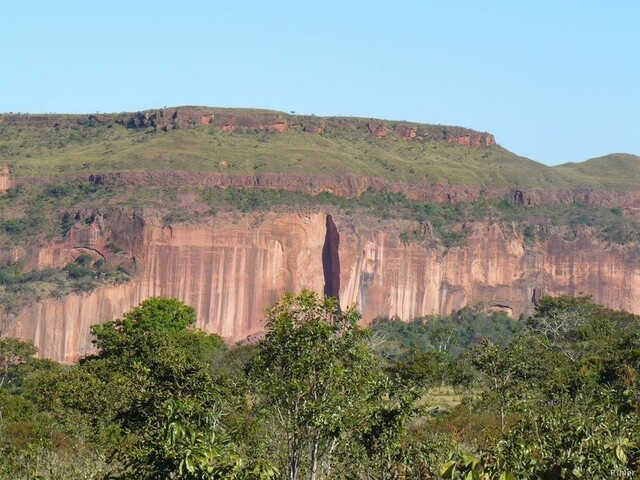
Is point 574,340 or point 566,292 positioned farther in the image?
point 566,292

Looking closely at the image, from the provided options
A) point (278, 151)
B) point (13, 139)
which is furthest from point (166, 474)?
point (13, 139)

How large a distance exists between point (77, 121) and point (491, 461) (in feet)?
357

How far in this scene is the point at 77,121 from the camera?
12538 centimetres

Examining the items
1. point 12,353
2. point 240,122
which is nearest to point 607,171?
point 240,122

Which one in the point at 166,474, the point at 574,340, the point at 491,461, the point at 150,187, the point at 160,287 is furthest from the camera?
the point at 150,187

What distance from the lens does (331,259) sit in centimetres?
10825

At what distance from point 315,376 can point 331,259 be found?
84304 millimetres

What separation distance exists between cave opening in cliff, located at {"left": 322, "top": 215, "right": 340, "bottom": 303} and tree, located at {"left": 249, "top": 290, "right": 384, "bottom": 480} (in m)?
82.1

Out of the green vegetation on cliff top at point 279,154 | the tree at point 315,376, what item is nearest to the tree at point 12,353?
the tree at point 315,376

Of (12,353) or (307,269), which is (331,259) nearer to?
(307,269)

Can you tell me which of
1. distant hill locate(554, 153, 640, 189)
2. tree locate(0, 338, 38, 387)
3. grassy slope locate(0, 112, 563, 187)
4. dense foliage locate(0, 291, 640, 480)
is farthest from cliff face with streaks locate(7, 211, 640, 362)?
dense foliage locate(0, 291, 640, 480)

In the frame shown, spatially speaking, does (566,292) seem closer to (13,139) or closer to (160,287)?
(160,287)

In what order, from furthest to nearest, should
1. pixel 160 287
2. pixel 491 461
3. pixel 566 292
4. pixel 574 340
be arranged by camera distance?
pixel 566 292, pixel 160 287, pixel 574 340, pixel 491 461

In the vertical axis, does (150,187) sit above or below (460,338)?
above
